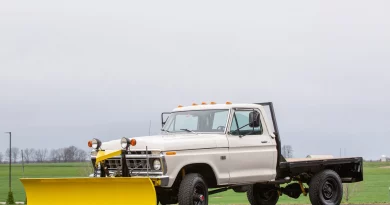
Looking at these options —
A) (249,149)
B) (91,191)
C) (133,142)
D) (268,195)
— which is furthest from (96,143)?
(268,195)

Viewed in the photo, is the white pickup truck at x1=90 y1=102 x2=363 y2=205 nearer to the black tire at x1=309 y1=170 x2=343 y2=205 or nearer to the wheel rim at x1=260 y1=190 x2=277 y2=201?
the black tire at x1=309 y1=170 x2=343 y2=205

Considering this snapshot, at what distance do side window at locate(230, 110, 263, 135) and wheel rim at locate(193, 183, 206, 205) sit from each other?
5.46ft

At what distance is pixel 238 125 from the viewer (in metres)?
16.7

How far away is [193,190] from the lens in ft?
49.1

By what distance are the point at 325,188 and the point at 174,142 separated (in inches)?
233

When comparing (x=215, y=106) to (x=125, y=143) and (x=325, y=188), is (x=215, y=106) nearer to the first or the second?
(x=125, y=143)

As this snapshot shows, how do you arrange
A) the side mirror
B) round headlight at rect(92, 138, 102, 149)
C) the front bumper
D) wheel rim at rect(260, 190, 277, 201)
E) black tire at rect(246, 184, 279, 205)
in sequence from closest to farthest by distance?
1. the front bumper
2. round headlight at rect(92, 138, 102, 149)
3. the side mirror
4. black tire at rect(246, 184, 279, 205)
5. wheel rim at rect(260, 190, 277, 201)

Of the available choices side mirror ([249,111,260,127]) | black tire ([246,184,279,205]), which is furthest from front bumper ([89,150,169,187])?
black tire ([246,184,279,205])

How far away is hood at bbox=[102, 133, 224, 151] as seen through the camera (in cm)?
1477

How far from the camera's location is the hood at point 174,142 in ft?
48.4

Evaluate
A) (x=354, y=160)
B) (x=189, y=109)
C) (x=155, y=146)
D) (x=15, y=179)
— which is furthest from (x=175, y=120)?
(x=15, y=179)

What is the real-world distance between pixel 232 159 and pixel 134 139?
8.12 feet

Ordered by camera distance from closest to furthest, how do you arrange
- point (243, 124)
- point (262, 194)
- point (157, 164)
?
point (157, 164)
point (243, 124)
point (262, 194)

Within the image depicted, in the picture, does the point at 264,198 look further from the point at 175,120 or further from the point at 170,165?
the point at 170,165
